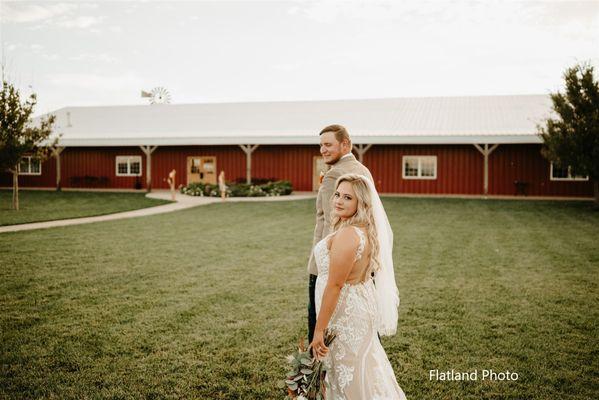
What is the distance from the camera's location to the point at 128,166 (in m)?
28.7

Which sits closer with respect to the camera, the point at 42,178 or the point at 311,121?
the point at 311,121

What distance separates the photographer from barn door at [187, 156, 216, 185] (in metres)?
27.7

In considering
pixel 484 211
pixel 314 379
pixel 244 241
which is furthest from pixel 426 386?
pixel 484 211

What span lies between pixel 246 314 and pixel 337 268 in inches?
130

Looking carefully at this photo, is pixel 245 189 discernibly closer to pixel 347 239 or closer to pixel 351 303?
pixel 351 303

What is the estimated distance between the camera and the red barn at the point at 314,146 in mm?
23188

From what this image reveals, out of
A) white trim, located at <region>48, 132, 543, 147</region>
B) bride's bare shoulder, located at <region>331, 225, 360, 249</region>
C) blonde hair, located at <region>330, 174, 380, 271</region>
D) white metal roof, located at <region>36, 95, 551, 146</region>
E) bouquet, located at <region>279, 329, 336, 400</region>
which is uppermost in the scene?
white metal roof, located at <region>36, 95, 551, 146</region>

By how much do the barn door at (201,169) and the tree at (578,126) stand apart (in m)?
17.1

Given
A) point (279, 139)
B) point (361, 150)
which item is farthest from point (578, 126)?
point (279, 139)

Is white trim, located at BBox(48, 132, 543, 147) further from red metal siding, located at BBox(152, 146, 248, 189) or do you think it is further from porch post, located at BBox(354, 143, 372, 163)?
red metal siding, located at BBox(152, 146, 248, 189)

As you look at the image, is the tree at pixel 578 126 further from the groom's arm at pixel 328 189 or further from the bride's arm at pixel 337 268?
the bride's arm at pixel 337 268

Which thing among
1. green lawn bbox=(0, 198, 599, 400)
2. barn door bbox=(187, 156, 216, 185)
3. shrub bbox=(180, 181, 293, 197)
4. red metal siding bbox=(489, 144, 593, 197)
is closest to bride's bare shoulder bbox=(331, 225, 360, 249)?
green lawn bbox=(0, 198, 599, 400)

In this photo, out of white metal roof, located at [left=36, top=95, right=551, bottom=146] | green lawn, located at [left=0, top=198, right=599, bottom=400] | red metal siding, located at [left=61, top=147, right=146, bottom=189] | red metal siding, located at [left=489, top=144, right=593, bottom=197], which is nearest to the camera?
green lawn, located at [left=0, top=198, right=599, bottom=400]

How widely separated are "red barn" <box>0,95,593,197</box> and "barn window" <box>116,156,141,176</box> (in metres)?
0.06
